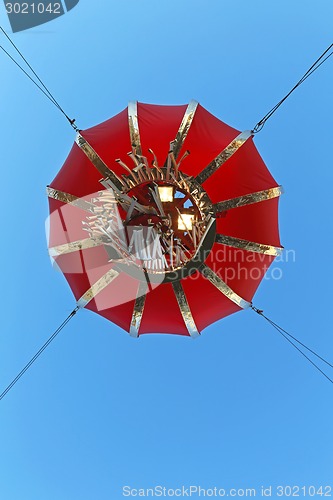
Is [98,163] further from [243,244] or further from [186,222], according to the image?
[243,244]

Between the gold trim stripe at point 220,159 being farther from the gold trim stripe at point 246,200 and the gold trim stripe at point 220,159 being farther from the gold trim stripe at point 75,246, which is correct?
the gold trim stripe at point 75,246

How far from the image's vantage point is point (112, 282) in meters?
6.21

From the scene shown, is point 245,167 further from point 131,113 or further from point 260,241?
point 131,113

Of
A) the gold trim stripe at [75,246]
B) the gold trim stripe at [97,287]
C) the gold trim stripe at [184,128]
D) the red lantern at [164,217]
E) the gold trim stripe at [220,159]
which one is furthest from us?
the gold trim stripe at [97,287]

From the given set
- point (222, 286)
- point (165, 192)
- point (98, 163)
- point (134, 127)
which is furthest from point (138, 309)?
point (134, 127)

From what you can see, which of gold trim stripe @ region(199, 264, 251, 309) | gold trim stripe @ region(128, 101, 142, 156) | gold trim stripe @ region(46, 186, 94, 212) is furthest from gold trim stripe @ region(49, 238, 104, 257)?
gold trim stripe @ region(199, 264, 251, 309)

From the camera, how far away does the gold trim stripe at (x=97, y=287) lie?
6.16 meters

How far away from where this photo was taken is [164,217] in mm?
5578

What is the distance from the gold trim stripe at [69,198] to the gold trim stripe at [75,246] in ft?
1.41

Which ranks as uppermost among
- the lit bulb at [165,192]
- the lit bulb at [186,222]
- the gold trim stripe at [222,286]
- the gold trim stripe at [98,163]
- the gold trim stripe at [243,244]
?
the gold trim stripe at [98,163]

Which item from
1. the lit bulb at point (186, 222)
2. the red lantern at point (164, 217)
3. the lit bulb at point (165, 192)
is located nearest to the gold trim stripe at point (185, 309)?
the red lantern at point (164, 217)

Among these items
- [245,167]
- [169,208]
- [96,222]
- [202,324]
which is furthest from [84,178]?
[202,324]

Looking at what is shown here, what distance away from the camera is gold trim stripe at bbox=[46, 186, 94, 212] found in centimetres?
604

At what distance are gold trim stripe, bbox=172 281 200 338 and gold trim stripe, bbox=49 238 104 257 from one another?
3.92ft
